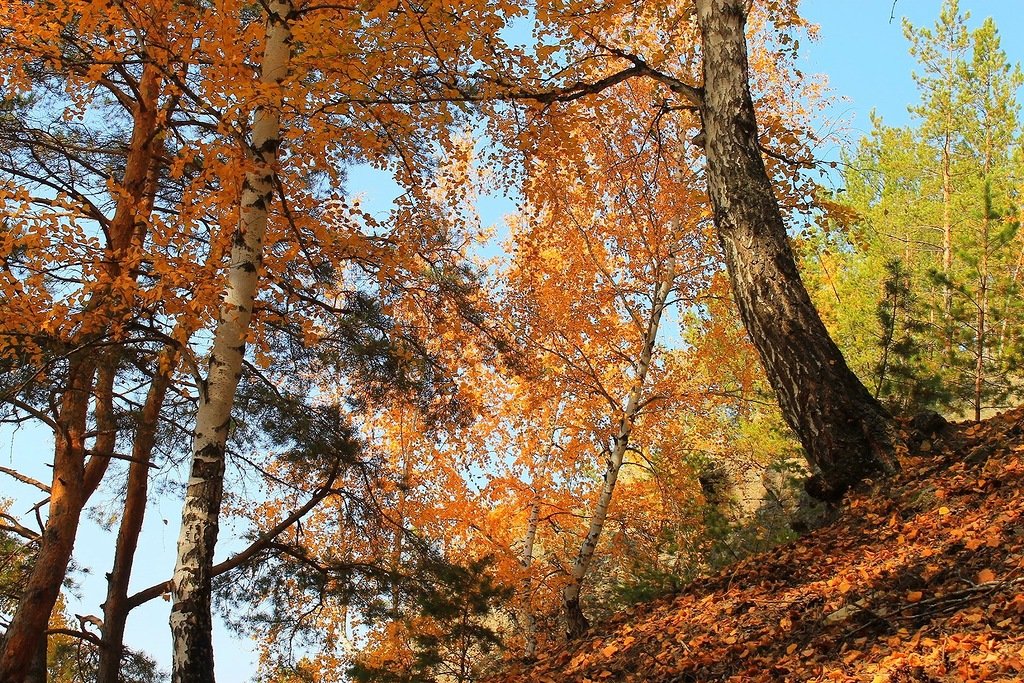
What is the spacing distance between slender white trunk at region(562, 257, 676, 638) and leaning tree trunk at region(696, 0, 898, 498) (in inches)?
166

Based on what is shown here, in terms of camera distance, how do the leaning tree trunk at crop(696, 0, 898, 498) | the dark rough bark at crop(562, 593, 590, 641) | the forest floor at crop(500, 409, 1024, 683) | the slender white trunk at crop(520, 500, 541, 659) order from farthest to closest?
the slender white trunk at crop(520, 500, 541, 659)
the dark rough bark at crop(562, 593, 590, 641)
the leaning tree trunk at crop(696, 0, 898, 498)
the forest floor at crop(500, 409, 1024, 683)

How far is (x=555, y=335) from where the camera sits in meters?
10.7

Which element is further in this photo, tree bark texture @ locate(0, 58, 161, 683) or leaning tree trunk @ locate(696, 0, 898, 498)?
tree bark texture @ locate(0, 58, 161, 683)

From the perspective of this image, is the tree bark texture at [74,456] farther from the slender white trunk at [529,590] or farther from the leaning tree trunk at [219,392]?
the slender white trunk at [529,590]

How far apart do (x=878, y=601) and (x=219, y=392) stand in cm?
425

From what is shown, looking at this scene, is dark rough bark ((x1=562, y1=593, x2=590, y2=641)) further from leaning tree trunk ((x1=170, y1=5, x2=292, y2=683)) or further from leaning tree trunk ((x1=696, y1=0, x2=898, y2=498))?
leaning tree trunk ((x1=170, y1=5, x2=292, y2=683))

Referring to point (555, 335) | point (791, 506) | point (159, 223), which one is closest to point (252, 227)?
point (159, 223)

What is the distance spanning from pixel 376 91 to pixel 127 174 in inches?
148

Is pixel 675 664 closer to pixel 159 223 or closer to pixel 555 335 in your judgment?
pixel 159 223

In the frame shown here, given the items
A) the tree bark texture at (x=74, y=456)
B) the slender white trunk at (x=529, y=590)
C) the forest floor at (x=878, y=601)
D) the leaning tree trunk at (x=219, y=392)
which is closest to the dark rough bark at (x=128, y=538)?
the tree bark texture at (x=74, y=456)

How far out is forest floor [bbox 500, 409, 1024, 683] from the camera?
3166mm

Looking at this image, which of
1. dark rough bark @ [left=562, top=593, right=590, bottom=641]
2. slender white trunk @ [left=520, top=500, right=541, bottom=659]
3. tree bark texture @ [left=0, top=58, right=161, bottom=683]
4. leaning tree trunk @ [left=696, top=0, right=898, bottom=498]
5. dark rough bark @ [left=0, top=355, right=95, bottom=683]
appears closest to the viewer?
leaning tree trunk @ [left=696, top=0, right=898, bottom=498]

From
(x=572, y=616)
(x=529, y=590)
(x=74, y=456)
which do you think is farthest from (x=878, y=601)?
(x=529, y=590)

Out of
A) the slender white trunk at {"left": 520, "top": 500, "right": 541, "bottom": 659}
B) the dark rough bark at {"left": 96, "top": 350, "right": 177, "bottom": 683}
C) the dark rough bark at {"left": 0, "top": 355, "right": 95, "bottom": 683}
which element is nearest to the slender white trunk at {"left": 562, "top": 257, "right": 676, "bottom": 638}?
the slender white trunk at {"left": 520, "top": 500, "right": 541, "bottom": 659}
